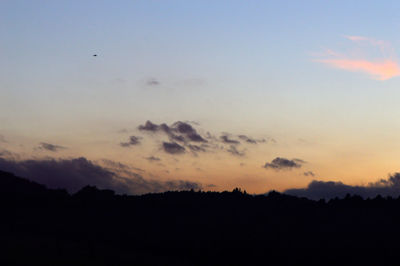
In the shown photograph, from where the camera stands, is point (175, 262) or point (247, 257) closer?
point (175, 262)

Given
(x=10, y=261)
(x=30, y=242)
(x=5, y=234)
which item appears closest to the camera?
(x=10, y=261)

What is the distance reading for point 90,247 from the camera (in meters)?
190

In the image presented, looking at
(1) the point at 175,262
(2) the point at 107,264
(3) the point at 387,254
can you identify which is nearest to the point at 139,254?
(1) the point at 175,262

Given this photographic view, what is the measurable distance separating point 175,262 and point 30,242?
46258 mm

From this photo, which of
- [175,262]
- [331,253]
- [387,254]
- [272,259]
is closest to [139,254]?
[175,262]

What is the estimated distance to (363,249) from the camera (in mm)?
195625

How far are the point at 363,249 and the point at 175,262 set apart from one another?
62.9 meters

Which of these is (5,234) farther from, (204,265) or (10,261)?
(204,265)

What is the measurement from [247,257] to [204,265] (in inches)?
661

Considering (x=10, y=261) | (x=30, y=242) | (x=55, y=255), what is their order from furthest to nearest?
(x=30, y=242) → (x=55, y=255) → (x=10, y=261)

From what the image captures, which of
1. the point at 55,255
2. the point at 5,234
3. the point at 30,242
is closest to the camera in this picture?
the point at 55,255

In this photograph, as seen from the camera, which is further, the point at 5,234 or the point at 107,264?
the point at 5,234

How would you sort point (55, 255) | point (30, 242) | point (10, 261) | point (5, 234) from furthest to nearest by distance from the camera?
1. point (5, 234)
2. point (30, 242)
3. point (55, 255)
4. point (10, 261)

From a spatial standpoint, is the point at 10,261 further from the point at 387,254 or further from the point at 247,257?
the point at 387,254
